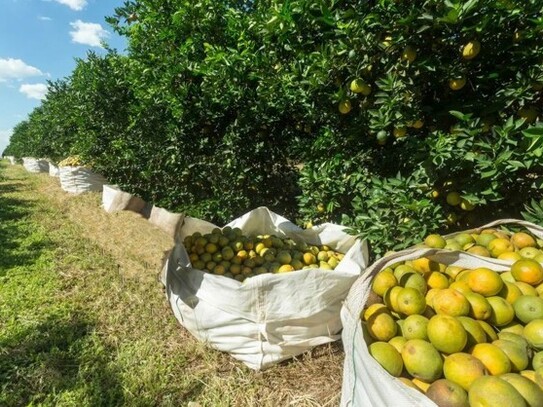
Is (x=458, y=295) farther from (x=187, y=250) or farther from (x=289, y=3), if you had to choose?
(x=187, y=250)

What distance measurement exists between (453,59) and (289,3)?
123cm

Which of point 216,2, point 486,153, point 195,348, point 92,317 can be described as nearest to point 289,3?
point 216,2

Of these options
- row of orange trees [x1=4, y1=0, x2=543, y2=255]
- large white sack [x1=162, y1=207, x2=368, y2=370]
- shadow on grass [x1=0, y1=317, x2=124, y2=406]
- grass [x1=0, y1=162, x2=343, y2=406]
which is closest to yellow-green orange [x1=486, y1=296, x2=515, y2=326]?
row of orange trees [x1=4, y1=0, x2=543, y2=255]

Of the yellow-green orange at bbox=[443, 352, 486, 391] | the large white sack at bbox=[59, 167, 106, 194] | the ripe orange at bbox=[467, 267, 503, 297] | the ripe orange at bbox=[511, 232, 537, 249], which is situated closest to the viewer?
the yellow-green orange at bbox=[443, 352, 486, 391]

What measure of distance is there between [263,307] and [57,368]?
1.71 metres

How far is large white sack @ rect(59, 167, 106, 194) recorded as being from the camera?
9.66 m

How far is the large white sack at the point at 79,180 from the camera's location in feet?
31.7

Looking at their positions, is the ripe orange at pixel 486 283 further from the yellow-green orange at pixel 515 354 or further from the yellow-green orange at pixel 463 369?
the yellow-green orange at pixel 463 369

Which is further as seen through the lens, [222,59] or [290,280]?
[222,59]

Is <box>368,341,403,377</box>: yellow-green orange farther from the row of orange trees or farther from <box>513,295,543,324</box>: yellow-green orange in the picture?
the row of orange trees

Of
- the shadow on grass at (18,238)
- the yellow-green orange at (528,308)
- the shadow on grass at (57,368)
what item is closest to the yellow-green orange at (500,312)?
the yellow-green orange at (528,308)

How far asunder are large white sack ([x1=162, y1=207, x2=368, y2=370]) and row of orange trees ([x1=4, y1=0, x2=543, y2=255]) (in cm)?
63

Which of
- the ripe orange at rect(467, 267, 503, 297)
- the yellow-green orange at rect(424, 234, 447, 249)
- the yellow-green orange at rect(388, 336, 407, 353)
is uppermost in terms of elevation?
the yellow-green orange at rect(424, 234, 447, 249)

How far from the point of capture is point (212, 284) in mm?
2510
